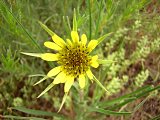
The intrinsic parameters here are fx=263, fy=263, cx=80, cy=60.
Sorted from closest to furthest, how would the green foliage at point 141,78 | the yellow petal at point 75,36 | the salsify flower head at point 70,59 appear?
1. the yellow petal at point 75,36
2. the salsify flower head at point 70,59
3. the green foliage at point 141,78

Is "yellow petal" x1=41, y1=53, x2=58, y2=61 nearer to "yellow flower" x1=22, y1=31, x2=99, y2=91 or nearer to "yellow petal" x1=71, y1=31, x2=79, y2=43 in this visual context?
"yellow flower" x1=22, y1=31, x2=99, y2=91

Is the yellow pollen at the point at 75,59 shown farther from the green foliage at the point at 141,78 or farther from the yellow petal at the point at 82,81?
the green foliage at the point at 141,78

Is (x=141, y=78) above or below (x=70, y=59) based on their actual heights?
below

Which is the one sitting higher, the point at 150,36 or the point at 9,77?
the point at 150,36

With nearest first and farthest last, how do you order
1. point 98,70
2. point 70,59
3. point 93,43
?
point 93,43, point 70,59, point 98,70

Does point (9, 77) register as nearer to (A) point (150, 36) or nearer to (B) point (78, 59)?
(B) point (78, 59)

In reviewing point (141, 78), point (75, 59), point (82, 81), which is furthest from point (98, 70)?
point (82, 81)

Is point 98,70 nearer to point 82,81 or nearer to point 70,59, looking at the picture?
point 70,59

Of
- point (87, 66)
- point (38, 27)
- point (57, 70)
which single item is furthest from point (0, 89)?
point (87, 66)

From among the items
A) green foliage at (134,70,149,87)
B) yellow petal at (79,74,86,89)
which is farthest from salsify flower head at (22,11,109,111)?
green foliage at (134,70,149,87)

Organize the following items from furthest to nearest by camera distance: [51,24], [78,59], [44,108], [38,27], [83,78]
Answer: [44,108] < [51,24] < [38,27] < [78,59] < [83,78]

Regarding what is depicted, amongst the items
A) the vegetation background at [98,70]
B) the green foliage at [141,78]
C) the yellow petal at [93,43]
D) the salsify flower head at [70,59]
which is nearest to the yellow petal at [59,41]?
the salsify flower head at [70,59]
